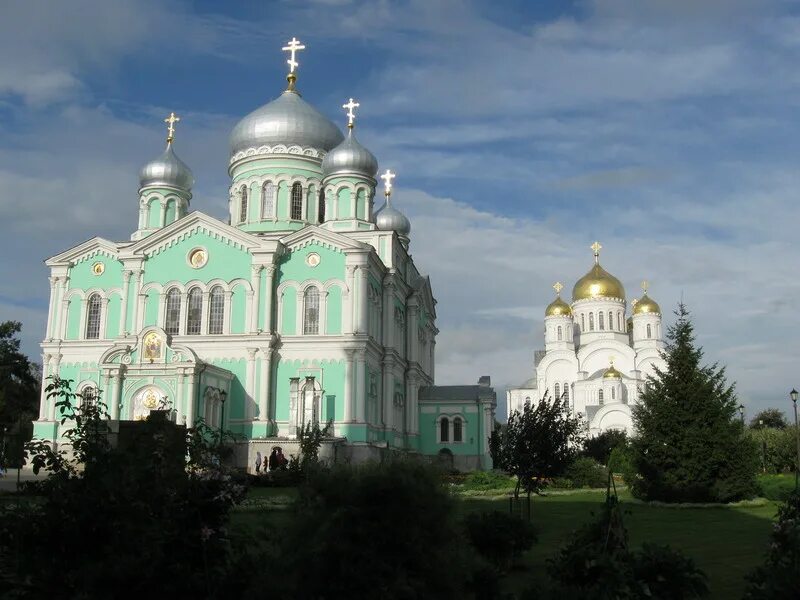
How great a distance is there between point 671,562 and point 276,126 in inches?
1368

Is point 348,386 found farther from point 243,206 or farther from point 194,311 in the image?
point 243,206

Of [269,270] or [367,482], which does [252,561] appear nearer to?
[367,482]

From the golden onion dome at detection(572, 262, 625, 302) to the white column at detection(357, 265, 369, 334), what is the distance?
130ft

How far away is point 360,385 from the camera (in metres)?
32.8

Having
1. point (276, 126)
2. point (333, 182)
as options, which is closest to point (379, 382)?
point (333, 182)

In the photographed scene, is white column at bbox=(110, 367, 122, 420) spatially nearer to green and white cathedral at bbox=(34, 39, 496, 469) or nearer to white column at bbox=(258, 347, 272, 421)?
green and white cathedral at bbox=(34, 39, 496, 469)

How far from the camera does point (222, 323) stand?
112 ft

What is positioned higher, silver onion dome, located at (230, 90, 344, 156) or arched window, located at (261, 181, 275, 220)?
silver onion dome, located at (230, 90, 344, 156)

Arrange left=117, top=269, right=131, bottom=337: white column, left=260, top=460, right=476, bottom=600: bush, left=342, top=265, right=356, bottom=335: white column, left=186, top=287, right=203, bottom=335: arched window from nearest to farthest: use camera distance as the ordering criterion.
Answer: left=260, top=460, right=476, bottom=600: bush < left=342, top=265, right=356, bottom=335: white column < left=186, top=287, right=203, bottom=335: arched window < left=117, top=269, right=131, bottom=337: white column

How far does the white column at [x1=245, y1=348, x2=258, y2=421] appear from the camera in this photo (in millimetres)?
32844

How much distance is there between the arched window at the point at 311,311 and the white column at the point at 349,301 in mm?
1207

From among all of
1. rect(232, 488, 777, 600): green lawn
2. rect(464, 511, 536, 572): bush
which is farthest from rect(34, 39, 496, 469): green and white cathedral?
rect(464, 511, 536, 572): bush

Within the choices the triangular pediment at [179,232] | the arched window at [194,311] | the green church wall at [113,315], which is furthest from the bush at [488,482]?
the green church wall at [113,315]

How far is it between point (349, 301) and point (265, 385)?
4.60 metres
